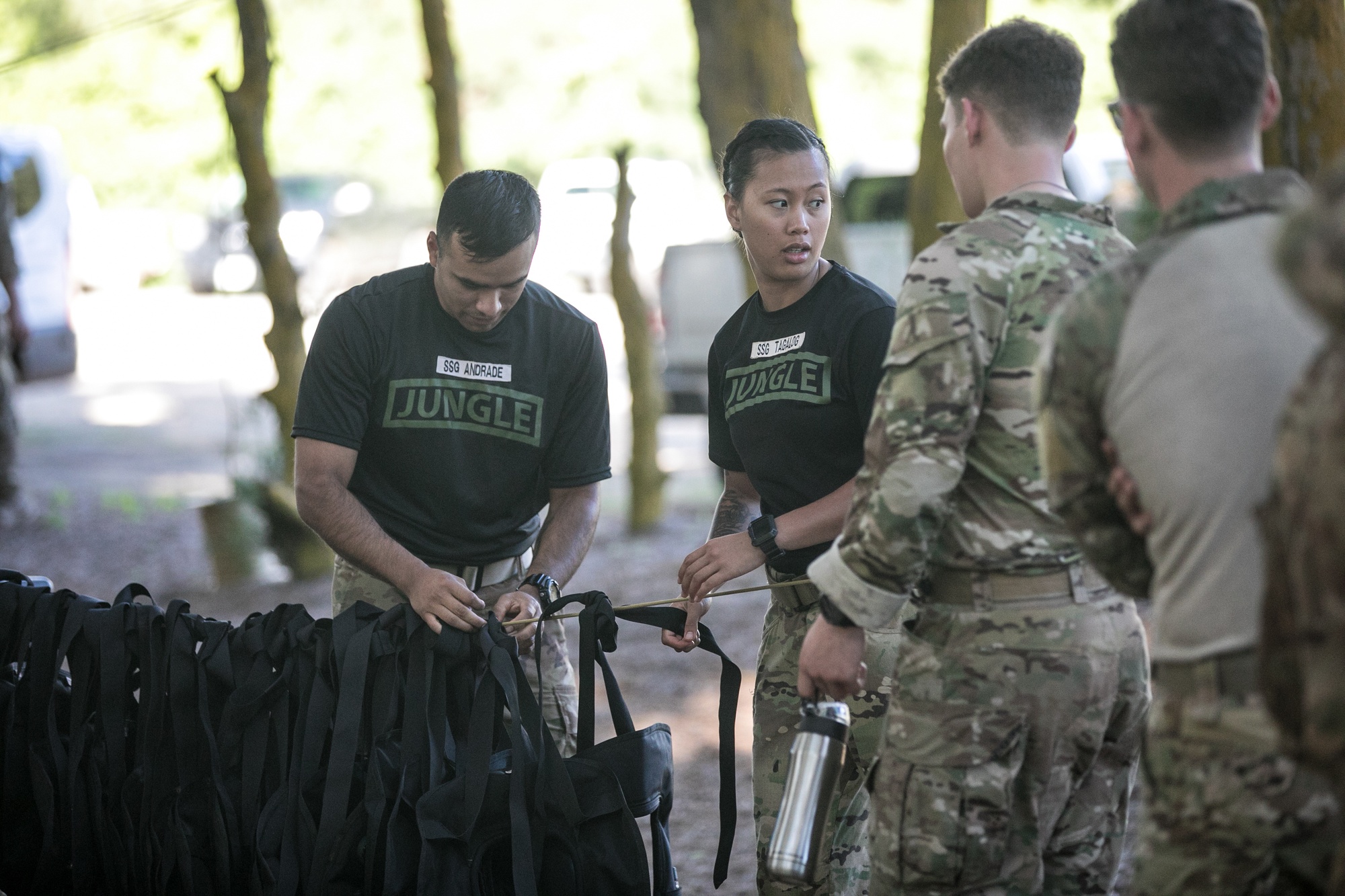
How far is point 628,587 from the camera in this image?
7.30 metres

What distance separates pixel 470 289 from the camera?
307cm

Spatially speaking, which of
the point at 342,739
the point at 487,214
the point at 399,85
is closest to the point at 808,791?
the point at 342,739

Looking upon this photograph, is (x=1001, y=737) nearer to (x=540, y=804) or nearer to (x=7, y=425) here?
(x=540, y=804)

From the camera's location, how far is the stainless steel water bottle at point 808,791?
2250mm

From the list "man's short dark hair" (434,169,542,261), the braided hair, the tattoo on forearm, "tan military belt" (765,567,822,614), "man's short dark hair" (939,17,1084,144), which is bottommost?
"tan military belt" (765,567,822,614)

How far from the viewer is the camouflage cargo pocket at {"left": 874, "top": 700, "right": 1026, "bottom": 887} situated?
211cm

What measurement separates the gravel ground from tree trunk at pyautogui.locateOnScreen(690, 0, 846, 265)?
201 cm

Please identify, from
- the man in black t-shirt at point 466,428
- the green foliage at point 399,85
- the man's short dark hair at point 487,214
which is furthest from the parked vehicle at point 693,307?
the green foliage at point 399,85

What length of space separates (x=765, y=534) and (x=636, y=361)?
5.65 meters

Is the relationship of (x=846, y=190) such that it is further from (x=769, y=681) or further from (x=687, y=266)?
(x=769, y=681)

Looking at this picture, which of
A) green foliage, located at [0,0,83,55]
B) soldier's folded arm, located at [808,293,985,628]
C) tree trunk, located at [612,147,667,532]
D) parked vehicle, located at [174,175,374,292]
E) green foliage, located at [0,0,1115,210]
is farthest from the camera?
green foliage, located at [0,0,83,55]

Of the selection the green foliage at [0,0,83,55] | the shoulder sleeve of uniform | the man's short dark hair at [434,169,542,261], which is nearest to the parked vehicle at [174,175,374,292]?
the green foliage at [0,0,83,55]

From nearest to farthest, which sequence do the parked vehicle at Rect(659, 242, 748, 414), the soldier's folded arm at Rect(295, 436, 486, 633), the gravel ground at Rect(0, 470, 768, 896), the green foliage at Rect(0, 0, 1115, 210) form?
1. the soldier's folded arm at Rect(295, 436, 486, 633)
2. the gravel ground at Rect(0, 470, 768, 896)
3. the parked vehicle at Rect(659, 242, 748, 414)
4. the green foliage at Rect(0, 0, 1115, 210)

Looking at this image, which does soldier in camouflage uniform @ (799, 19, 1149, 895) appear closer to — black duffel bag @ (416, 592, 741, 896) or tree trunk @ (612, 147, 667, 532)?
black duffel bag @ (416, 592, 741, 896)
